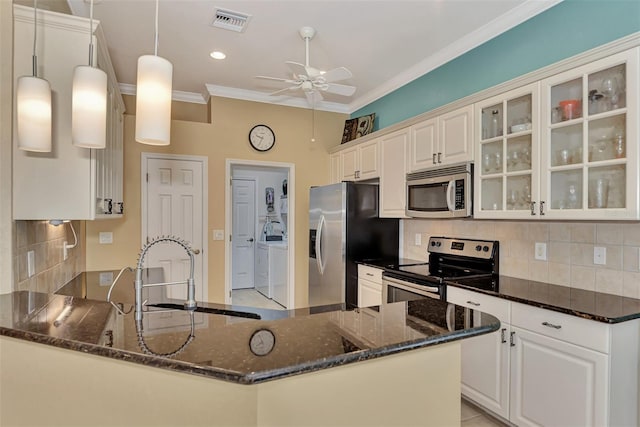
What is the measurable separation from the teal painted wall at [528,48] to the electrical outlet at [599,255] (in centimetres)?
125

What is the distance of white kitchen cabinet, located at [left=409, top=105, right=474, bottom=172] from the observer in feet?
9.29

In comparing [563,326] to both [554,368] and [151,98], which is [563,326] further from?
[151,98]

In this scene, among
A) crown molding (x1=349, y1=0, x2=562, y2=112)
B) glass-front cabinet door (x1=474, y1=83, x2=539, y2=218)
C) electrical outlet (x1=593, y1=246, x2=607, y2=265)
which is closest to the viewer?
electrical outlet (x1=593, y1=246, x2=607, y2=265)

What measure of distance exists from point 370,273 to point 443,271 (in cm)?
72

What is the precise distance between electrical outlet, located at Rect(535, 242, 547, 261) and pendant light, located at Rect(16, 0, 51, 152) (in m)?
2.97

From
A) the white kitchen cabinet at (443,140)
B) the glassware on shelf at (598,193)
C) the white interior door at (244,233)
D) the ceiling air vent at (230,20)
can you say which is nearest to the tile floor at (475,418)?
the glassware on shelf at (598,193)

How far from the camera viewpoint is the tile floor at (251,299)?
18.5 ft

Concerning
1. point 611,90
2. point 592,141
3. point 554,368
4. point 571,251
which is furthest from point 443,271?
point 611,90

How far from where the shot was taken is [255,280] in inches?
269

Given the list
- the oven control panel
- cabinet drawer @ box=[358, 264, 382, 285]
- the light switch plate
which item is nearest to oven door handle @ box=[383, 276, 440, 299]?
cabinet drawer @ box=[358, 264, 382, 285]

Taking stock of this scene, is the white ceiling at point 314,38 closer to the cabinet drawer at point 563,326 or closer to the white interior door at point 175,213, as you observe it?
the white interior door at point 175,213

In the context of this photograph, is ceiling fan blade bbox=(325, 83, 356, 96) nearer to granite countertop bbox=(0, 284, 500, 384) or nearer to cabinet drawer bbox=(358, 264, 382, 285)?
cabinet drawer bbox=(358, 264, 382, 285)

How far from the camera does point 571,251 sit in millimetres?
2436

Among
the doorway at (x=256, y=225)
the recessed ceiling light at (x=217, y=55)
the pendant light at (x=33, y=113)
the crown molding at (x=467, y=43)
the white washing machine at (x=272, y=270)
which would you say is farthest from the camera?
the doorway at (x=256, y=225)
